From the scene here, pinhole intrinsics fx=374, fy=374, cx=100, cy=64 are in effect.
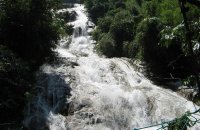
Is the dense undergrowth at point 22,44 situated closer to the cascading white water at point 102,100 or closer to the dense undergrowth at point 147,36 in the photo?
the cascading white water at point 102,100

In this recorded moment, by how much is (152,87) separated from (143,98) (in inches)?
59.5

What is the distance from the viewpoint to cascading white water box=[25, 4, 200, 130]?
11.4 m

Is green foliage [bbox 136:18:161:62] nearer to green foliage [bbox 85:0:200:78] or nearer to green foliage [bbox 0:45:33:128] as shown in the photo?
green foliage [bbox 85:0:200:78]

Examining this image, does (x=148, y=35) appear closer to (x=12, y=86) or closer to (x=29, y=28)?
(x=29, y=28)

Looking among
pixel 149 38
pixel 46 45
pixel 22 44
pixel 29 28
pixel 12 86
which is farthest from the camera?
pixel 149 38

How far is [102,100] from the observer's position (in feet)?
40.5

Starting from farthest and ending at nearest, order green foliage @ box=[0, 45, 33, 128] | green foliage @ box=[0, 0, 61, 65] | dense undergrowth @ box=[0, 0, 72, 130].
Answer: green foliage @ box=[0, 0, 61, 65], dense undergrowth @ box=[0, 0, 72, 130], green foliage @ box=[0, 45, 33, 128]

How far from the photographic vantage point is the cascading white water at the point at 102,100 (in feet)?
37.4

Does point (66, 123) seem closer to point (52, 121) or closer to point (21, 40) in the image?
point (52, 121)

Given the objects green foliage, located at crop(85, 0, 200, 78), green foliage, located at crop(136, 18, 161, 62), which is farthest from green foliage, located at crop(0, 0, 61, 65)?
green foliage, located at crop(85, 0, 200, 78)

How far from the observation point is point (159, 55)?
17219mm

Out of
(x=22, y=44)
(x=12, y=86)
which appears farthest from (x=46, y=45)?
(x=12, y=86)

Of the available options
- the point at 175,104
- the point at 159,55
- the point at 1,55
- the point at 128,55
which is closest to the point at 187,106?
the point at 175,104

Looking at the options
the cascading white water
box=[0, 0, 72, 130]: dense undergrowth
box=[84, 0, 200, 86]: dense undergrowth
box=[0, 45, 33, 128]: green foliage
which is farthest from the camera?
box=[84, 0, 200, 86]: dense undergrowth
